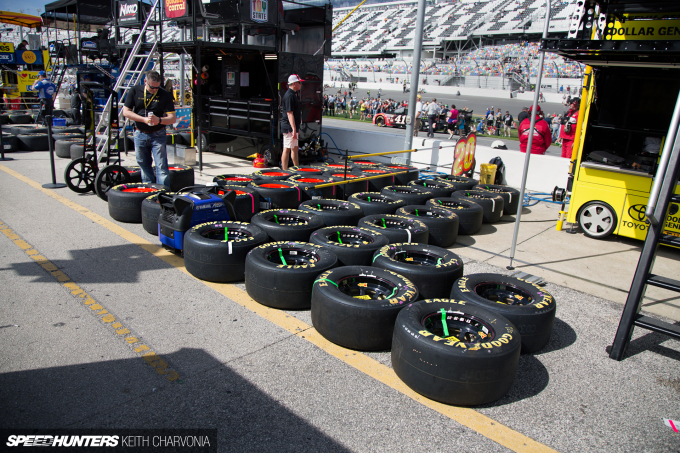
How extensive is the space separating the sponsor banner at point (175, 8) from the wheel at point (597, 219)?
9.39 m

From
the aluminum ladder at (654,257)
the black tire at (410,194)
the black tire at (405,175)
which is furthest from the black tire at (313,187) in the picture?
the aluminum ladder at (654,257)

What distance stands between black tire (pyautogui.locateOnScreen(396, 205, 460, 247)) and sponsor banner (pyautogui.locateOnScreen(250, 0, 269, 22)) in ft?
22.9

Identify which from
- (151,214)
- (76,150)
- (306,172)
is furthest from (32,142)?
(151,214)

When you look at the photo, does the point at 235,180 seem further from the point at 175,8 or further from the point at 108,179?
the point at 175,8

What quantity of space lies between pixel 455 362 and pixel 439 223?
3.33m

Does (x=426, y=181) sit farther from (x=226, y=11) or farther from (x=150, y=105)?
(x=226, y=11)

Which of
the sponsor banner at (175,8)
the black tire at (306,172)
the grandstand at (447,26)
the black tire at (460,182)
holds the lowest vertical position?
the black tire at (460,182)

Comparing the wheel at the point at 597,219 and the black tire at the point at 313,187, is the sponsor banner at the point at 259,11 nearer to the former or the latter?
the black tire at the point at 313,187

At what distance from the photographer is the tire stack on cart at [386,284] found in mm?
3002

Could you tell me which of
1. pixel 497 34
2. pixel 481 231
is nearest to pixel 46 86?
pixel 481 231

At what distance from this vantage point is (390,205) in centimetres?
663

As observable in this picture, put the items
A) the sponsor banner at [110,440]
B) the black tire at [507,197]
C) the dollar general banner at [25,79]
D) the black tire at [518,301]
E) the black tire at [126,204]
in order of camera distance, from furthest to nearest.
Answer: the dollar general banner at [25,79], the black tire at [507,197], the black tire at [126,204], the black tire at [518,301], the sponsor banner at [110,440]

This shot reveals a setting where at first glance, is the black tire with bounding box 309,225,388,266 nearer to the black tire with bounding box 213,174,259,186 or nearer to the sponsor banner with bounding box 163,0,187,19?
the black tire with bounding box 213,174,259,186

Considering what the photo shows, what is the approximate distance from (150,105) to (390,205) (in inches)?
153
